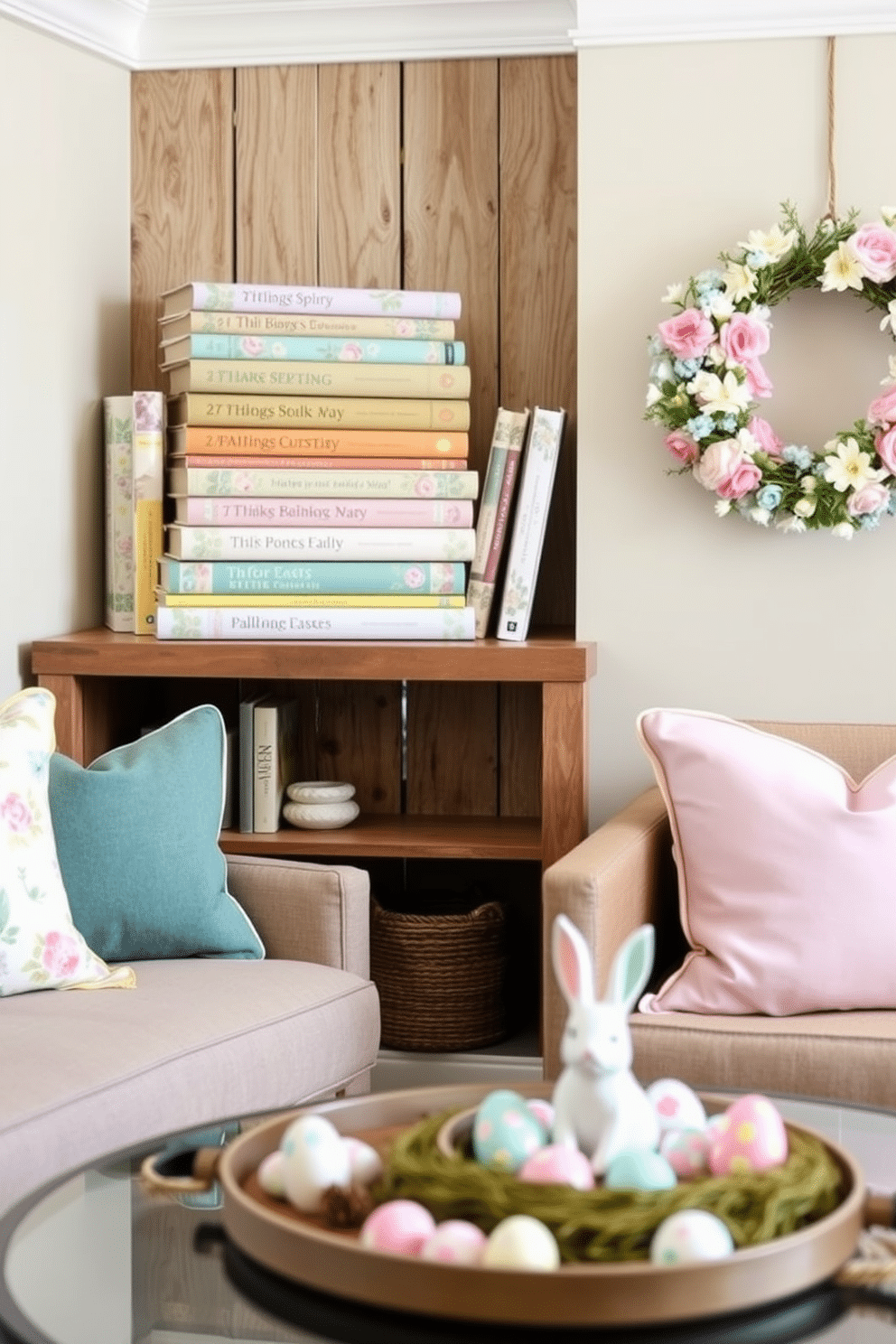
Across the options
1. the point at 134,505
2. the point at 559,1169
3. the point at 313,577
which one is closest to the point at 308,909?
the point at 313,577

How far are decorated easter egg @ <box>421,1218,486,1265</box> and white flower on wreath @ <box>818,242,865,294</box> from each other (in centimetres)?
184

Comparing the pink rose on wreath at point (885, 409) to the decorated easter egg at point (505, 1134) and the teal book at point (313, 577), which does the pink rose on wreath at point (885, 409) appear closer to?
the teal book at point (313, 577)

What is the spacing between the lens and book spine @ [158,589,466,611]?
282cm

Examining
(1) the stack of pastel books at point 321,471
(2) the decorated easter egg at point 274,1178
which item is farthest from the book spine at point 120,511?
(2) the decorated easter egg at point 274,1178

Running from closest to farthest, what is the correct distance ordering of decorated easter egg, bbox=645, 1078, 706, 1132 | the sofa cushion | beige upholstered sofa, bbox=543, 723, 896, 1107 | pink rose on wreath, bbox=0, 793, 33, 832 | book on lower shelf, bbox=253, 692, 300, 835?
decorated easter egg, bbox=645, 1078, 706, 1132 → the sofa cushion → beige upholstered sofa, bbox=543, 723, 896, 1107 → pink rose on wreath, bbox=0, 793, 33, 832 → book on lower shelf, bbox=253, 692, 300, 835

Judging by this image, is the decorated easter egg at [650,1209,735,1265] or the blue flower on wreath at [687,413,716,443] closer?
the decorated easter egg at [650,1209,735,1265]

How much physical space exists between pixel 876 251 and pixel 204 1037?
1.54m

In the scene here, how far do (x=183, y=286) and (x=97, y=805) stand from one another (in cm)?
100

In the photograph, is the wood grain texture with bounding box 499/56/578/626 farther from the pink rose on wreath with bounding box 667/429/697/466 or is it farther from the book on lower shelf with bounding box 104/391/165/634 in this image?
the book on lower shelf with bounding box 104/391/165/634

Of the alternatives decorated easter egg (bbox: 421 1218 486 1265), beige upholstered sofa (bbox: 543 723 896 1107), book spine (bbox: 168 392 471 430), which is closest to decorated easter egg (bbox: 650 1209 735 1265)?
decorated easter egg (bbox: 421 1218 486 1265)

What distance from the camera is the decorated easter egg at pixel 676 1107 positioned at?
1.36 meters

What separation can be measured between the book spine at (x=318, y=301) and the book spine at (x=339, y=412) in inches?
5.7

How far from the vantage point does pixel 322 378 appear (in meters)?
2.84

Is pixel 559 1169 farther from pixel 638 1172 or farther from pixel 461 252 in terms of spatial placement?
pixel 461 252
